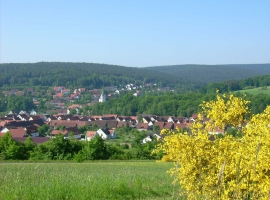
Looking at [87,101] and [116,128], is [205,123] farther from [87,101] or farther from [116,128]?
[87,101]

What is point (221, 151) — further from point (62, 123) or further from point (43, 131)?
point (62, 123)

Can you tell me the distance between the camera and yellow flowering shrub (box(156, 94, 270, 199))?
6.36 metres

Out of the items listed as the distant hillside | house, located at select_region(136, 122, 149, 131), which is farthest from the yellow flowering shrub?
the distant hillside

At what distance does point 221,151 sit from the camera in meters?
7.64

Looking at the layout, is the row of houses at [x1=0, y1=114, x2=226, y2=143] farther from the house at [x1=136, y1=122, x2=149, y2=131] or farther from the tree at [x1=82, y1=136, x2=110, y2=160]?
the tree at [x1=82, y1=136, x2=110, y2=160]

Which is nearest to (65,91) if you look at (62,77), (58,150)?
(62,77)

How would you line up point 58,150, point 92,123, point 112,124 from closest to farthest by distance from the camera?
point 58,150 → point 112,124 → point 92,123

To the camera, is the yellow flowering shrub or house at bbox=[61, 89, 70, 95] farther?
house at bbox=[61, 89, 70, 95]

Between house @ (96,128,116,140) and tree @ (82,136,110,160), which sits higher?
tree @ (82,136,110,160)

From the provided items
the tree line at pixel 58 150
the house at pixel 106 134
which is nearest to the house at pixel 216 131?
the tree line at pixel 58 150

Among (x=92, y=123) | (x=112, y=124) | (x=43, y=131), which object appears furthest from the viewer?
(x=92, y=123)

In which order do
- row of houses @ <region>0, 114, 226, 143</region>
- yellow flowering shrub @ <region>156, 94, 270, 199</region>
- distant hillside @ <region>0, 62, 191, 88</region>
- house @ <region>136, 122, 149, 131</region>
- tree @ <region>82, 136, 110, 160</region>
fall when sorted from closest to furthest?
1. yellow flowering shrub @ <region>156, 94, 270, 199</region>
2. tree @ <region>82, 136, 110, 160</region>
3. row of houses @ <region>0, 114, 226, 143</region>
4. house @ <region>136, 122, 149, 131</region>
5. distant hillside @ <region>0, 62, 191, 88</region>

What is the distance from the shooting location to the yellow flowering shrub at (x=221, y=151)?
6359 millimetres

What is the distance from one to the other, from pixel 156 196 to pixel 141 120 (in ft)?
256
